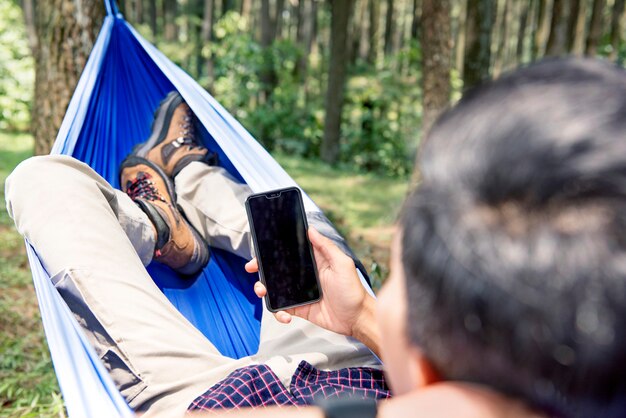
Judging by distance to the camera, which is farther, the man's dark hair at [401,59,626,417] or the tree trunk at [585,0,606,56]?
the tree trunk at [585,0,606,56]

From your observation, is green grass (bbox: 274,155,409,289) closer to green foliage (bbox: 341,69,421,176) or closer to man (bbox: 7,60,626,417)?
green foliage (bbox: 341,69,421,176)

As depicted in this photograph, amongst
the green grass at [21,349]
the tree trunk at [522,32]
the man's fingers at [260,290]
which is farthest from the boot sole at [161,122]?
the tree trunk at [522,32]

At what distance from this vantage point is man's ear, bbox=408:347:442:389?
21.3 inches

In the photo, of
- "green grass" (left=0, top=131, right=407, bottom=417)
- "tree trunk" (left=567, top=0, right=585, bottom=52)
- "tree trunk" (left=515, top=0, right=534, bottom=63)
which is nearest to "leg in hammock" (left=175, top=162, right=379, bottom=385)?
"green grass" (left=0, top=131, right=407, bottom=417)

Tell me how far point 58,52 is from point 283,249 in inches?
59.6

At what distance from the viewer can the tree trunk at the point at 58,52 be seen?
2195 mm

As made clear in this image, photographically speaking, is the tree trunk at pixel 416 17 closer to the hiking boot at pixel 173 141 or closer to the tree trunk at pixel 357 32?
the tree trunk at pixel 357 32

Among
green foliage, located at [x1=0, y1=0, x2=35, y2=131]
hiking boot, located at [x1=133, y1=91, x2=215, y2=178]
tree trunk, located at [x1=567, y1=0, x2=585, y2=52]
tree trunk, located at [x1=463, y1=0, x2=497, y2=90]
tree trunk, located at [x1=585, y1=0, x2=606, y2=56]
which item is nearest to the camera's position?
hiking boot, located at [x1=133, y1=91, x2=215, y2=178]

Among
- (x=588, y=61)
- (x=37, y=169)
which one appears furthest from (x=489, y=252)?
(x=37, y=169)

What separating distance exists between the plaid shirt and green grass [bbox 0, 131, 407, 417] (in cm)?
37

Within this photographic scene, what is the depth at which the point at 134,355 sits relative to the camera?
1.11 meters

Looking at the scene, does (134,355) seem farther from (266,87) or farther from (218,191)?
(266,87)

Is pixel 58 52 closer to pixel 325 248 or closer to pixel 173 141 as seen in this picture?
pixel 173 141

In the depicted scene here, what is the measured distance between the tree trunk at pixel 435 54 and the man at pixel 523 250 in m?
2.79
